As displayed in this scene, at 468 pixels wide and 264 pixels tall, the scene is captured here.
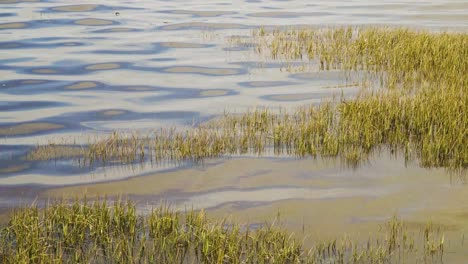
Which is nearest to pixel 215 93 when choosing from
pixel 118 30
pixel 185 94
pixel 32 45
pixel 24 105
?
pixel 185 94

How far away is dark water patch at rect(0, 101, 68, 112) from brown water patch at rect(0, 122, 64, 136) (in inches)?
33.1

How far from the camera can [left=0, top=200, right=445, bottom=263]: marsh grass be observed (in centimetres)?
588

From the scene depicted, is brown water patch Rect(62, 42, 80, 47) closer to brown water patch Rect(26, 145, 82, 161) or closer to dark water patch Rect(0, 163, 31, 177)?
brown water patch Rect(26, 145, 82, 161)

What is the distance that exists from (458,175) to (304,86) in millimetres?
4955

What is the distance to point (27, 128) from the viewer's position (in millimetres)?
10258

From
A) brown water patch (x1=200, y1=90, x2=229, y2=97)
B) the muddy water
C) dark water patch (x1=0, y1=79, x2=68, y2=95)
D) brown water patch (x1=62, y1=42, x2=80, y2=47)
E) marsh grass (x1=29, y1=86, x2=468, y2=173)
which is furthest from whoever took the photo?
brown water patch (x1=62, y1=42, x2=80, y2=47)

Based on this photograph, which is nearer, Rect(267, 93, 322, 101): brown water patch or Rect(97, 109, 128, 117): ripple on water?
Rect(97, 109, 128, 117): ripple on water

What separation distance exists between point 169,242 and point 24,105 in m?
6.16

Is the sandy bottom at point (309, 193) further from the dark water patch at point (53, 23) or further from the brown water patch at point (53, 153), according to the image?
the dark water patch at point (53, 23)

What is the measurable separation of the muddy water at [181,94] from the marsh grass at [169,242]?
658 millimetres

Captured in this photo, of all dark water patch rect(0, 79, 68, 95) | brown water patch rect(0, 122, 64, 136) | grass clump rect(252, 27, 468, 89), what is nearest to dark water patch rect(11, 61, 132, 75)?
dark water patch rect(0, 79, 68, 95)

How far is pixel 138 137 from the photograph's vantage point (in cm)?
955

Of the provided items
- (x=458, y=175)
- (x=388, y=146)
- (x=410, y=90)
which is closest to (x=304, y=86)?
(x=410, y=90)

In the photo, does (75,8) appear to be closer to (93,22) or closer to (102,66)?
(93,22)
